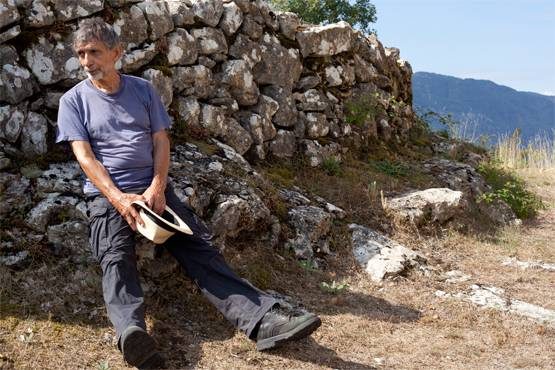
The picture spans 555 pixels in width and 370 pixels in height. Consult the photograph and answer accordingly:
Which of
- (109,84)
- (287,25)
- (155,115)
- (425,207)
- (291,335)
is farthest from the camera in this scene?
(287,25)

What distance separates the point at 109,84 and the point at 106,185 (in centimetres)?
81

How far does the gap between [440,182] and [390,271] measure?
132 inches

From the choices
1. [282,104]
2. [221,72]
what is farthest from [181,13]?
[282,104]

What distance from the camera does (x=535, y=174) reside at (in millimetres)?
11406

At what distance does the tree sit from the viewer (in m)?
19.3

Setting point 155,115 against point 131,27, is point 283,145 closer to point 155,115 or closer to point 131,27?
point 131,27

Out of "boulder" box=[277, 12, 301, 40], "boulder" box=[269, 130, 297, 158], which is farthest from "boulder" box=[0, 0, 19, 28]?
"boulder" box=[277, 12, 301, 40]

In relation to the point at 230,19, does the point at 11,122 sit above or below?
below

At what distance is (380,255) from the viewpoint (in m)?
5.53

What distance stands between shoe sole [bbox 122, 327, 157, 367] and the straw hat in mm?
663

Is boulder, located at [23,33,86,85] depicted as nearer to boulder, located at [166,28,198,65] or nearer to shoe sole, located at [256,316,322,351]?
boulder, located at [166,28,198,65]

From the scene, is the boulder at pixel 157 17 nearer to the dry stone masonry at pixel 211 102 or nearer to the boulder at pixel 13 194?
the dry stone masonry at pixel 211 102

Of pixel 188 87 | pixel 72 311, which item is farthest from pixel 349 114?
pixel 72 311

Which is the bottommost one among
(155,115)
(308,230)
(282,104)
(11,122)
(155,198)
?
(308,230)
